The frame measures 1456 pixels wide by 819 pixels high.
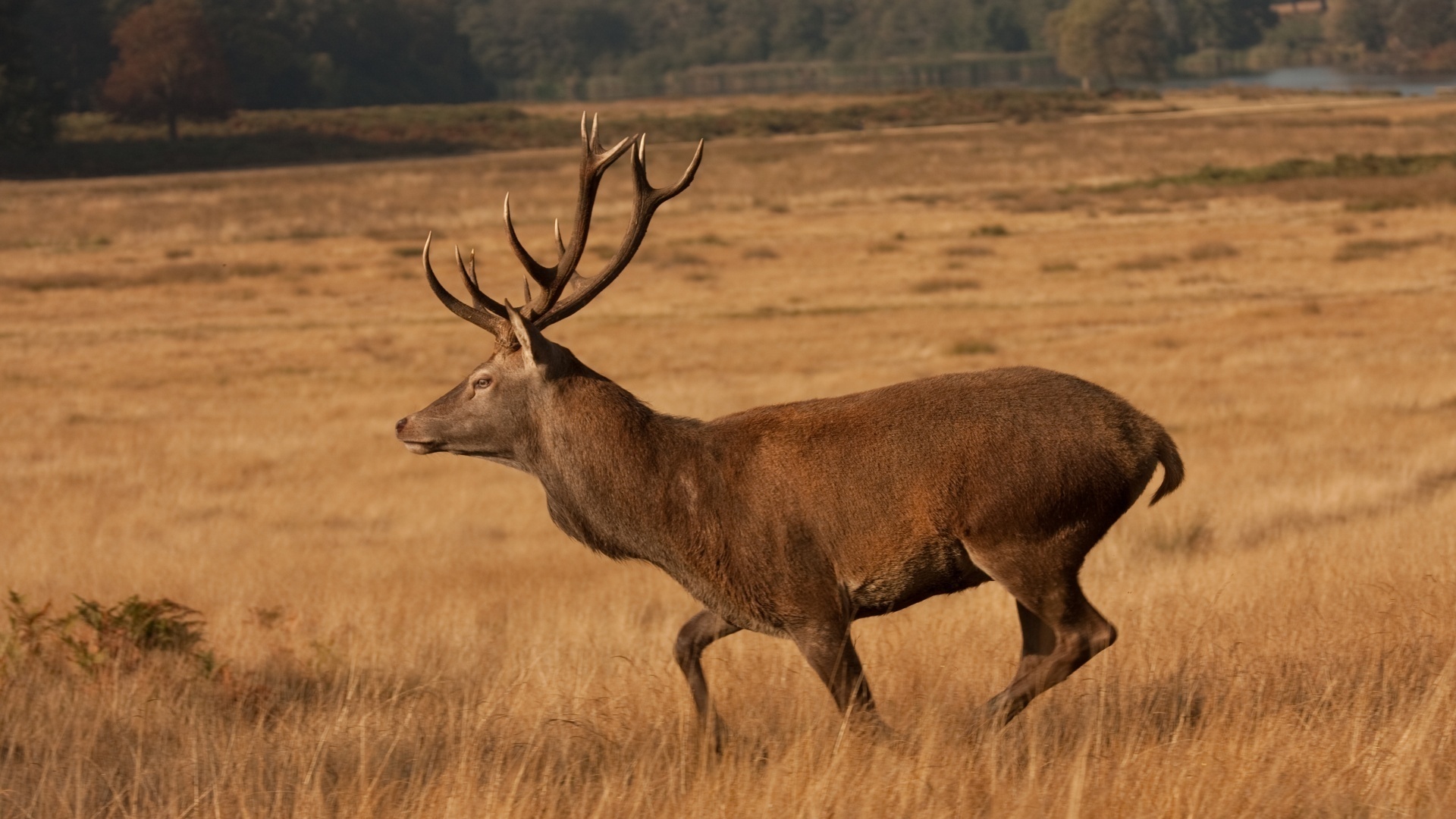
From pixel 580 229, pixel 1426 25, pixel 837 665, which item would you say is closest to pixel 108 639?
pixel 580 229

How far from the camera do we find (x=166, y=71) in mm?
100938

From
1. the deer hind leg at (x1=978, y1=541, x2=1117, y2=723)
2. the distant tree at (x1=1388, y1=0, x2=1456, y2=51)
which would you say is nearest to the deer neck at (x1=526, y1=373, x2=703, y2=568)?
the deer hind leg at (x1=978, y1=541, x2=1117, y2=723)

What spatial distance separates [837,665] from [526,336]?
1.72 metres

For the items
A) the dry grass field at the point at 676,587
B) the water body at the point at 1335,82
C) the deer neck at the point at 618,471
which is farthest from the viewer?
the water body at the point at 1335,82

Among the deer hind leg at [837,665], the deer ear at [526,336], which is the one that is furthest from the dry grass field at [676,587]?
the deer ear at [526,336]

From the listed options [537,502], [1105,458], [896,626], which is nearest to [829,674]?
[1105,458]

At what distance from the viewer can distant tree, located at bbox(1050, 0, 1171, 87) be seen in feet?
569

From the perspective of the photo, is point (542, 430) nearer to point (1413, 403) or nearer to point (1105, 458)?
point (1105, 458)

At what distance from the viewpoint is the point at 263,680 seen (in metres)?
8.48

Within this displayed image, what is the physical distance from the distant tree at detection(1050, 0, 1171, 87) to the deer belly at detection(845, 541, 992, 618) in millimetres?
174990

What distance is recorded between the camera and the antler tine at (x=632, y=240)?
6.87 m

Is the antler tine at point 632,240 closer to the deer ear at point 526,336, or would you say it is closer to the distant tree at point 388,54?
the deer ear at point 526,336

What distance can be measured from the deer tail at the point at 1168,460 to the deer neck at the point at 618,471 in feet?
5.68

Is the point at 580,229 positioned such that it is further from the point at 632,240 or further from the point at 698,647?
the point at 698,647
